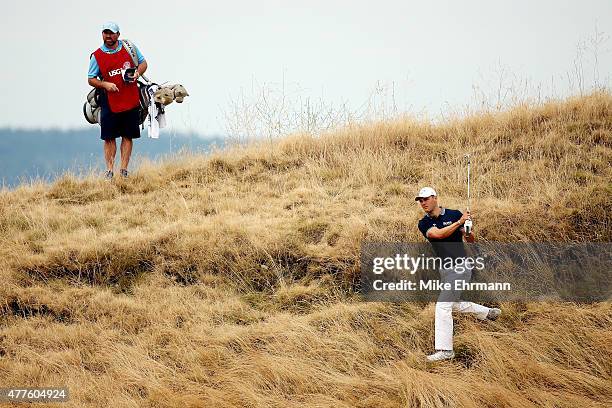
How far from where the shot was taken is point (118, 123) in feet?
33.1

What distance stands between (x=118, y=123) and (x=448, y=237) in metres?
6.15

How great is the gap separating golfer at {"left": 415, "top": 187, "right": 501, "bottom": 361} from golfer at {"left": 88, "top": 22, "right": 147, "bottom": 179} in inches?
223

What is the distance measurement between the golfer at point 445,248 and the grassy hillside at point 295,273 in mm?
197

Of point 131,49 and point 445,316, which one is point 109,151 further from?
point 445,316

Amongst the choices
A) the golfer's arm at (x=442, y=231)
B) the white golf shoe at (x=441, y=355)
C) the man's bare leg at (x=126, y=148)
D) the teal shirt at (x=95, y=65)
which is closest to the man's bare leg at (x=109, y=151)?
the man's bare leg at (x=126, y=148)

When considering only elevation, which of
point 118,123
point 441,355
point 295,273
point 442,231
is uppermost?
point 118,123

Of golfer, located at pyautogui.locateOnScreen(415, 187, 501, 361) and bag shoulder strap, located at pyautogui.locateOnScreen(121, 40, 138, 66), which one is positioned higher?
bag shoulder strap, located at pyautogui.locateOnScreen(121, 40, 138, 66)

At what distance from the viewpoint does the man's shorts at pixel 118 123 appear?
32.9ft

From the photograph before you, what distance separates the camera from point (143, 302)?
6895 mm

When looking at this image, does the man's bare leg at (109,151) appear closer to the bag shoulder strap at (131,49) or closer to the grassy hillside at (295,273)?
the grassy hillside at (295,273)

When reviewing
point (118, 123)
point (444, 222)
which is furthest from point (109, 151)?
point (444, 222)

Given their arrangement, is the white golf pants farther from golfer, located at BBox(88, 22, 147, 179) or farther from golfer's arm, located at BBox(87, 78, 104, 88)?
golfer's arm, located at BBox(87, 78, 104, 88)

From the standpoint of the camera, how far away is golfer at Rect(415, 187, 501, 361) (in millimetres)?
5602

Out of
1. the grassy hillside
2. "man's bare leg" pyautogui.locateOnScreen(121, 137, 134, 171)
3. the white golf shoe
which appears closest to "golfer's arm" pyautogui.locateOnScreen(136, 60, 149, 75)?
"man's bare leg" pyautogui.locateOnScreen(121, 137, 134, 171)
